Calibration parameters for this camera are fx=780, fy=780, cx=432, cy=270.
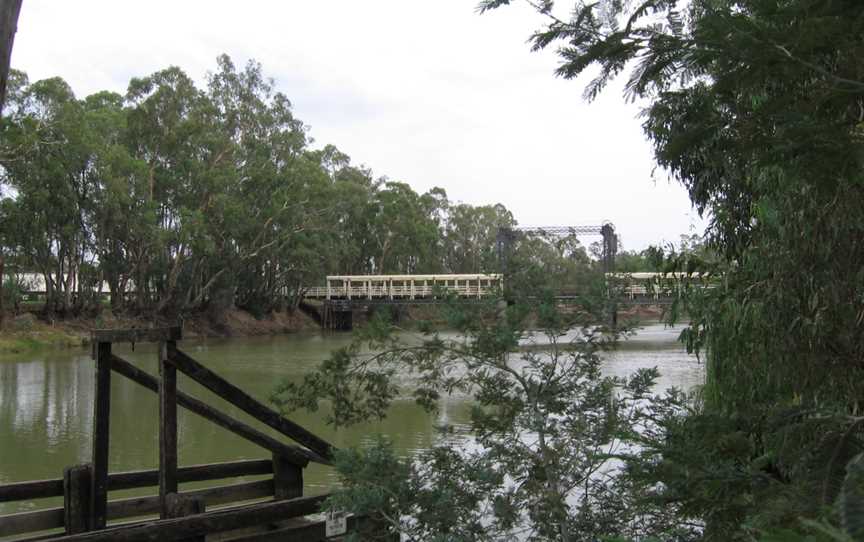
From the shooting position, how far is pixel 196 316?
37.1m

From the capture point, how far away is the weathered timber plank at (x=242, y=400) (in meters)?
4.22

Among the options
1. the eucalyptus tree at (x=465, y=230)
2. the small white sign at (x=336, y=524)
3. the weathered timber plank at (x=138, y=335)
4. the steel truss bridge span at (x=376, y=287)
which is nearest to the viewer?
the small white sign at (x=336, y=524)

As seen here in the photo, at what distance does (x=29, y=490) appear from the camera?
448 cm

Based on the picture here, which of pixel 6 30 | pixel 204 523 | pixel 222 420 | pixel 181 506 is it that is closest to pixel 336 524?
pixel 204 523

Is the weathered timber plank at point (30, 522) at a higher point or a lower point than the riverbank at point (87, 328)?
higher

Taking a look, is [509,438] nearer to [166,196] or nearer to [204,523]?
[204,523]

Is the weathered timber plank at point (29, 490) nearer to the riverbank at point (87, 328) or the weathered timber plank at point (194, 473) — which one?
the weathered timber plank at point (194, 473)

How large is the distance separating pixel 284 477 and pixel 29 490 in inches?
60.5

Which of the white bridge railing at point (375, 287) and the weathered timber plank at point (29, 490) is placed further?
the white bridge railing at point (375, 287)

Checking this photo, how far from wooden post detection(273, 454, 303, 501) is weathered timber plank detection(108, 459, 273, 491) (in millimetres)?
111

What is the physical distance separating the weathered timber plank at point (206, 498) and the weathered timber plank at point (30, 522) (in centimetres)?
34

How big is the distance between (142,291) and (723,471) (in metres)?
32.8

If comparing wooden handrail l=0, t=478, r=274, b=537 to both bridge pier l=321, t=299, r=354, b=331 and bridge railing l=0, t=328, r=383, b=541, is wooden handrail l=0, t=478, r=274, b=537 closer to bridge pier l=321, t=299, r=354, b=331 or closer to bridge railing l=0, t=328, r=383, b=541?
bridge railing l=0, t=328, r=383, b=541

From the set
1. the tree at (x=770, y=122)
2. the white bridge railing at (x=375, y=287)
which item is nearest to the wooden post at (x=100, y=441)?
the tree at (x=770, y=122)
